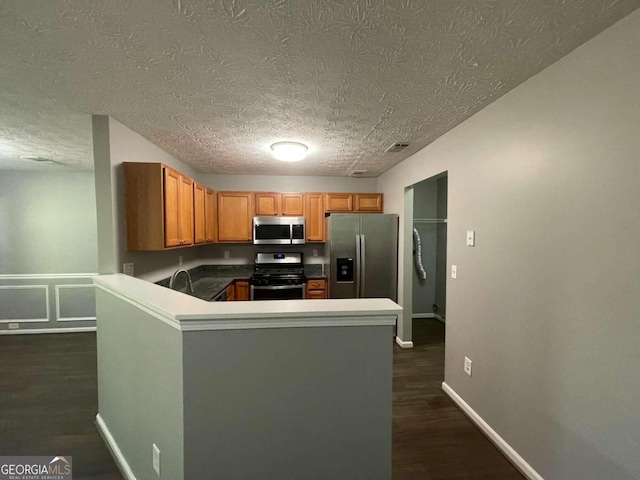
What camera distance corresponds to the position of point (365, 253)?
3.62 metres

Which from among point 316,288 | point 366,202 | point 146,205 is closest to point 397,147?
point 366,202

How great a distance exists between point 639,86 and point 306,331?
1769 millimetres

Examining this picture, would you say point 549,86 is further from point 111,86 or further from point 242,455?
point 111,86

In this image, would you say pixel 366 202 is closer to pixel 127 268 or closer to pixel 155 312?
pixel 127 268

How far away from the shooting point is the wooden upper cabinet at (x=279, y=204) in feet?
13.4

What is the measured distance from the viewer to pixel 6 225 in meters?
3.81

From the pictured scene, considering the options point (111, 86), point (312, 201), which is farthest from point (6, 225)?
point (312, 201)

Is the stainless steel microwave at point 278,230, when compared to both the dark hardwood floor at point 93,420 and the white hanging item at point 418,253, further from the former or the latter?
the dark hardwood floor at point 93,420

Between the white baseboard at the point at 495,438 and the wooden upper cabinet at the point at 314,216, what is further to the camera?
the wooden upper cabinet at the point at 314,216

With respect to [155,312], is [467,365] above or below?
below

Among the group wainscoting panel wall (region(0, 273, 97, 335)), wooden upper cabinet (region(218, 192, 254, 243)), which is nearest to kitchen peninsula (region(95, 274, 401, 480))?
wooden upper cabinet (region(218, 192, 254, 243))

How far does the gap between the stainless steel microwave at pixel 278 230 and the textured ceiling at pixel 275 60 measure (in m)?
1.78

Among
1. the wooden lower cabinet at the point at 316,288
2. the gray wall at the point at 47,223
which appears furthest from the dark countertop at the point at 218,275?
the gray wall at the point at 47,223

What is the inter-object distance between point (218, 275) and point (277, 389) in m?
3.46
